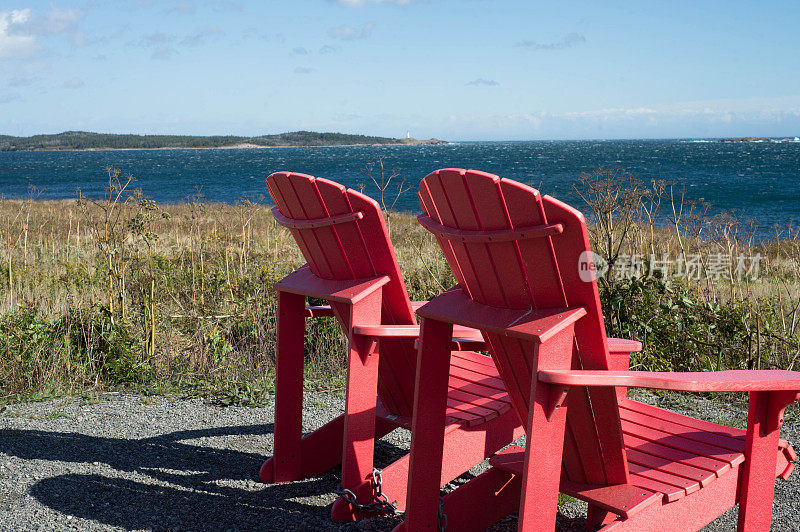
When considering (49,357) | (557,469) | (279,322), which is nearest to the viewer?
(557,469)

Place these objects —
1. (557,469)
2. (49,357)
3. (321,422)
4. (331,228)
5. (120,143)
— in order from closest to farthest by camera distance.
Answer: (557,469), (331,228), (321,422), (49,357), (120,143)

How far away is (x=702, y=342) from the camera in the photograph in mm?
4430

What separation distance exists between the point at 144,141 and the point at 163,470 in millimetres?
193359

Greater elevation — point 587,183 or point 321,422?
point 587,183

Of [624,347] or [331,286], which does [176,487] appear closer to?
[331,286]

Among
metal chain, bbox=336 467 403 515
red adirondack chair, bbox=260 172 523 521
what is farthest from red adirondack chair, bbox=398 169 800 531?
metal chain, bbox=336 467 403 515

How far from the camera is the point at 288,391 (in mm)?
3076

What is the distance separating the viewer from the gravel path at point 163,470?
8.75 ft

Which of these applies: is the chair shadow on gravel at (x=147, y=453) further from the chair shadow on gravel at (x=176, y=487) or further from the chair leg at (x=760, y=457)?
the chair leg at (x=760, y=457)

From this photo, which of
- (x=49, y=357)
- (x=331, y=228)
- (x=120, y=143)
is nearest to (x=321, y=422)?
(x=331, y=228)

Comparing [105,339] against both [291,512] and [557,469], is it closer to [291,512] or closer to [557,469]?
[291,512]

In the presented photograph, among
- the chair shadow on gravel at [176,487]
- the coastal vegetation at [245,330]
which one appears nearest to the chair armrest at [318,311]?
the chair shadow on gravel at [176,487]

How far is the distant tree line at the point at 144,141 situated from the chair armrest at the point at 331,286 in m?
180

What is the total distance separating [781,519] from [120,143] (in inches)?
7422
